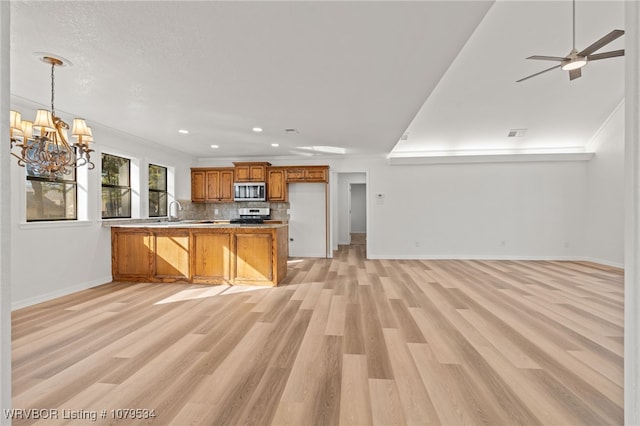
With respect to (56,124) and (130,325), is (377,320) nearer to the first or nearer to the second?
(130,325)

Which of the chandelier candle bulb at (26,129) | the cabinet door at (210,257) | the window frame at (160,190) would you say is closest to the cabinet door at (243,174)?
the window frame at (160,190)

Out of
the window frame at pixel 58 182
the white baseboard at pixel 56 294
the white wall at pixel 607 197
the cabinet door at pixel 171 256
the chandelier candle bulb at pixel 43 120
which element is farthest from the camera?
the white wall at pixel 607 197

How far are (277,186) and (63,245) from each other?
4118 millimetres

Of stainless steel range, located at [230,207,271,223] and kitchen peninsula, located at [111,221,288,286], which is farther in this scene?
stainless steel range, located at [230,207,271,223]

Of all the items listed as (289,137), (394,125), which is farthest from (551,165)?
(289,137)

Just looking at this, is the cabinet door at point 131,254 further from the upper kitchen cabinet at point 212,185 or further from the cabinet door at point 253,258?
the upper kitchen cabinet at point 212,185

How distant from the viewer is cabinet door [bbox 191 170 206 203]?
721 cm

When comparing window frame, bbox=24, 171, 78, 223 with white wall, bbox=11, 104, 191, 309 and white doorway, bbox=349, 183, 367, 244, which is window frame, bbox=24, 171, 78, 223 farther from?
white doorway, bbox=349, 183, 367, 244

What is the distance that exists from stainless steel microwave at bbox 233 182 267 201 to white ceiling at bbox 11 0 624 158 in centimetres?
102

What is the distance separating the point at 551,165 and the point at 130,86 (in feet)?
26.9

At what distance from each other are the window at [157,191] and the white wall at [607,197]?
942 cm

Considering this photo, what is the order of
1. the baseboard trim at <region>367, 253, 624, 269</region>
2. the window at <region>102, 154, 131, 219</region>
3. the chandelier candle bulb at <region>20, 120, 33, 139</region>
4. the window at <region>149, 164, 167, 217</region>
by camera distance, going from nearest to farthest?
1. the chandelier candle bulb at <region>20, 120, 33, 139</region>
2. the window at <region>102, 154, 131, 219</region>
3. the window at <region>149, 164, 167, 217</region>
4. the baseboard trim at <region>367, 253, 624, 269</region>

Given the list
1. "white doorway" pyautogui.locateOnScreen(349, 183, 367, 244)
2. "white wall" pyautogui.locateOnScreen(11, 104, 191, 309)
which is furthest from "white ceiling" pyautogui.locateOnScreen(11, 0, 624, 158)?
"white doorway" pyautogui.locateOnScreen(349, 183, 367, 244)

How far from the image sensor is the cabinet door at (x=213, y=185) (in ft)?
23.6
